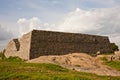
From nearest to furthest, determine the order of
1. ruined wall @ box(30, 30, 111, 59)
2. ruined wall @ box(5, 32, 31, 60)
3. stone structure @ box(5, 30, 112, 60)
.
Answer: stone structure @ box(5, 30, 112, 60), ruined wall @ box(30, 30, 111, 59), ruined wall @ box(5, 32, 31, 60)

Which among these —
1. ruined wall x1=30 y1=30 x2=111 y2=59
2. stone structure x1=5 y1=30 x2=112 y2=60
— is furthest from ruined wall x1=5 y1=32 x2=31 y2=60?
ruined wall x1=30 y1=30 x2=111 y2=59

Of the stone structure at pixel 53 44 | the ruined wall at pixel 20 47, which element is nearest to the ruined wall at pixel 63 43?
the stone structure at pixel 53 44

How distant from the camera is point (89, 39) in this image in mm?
37781

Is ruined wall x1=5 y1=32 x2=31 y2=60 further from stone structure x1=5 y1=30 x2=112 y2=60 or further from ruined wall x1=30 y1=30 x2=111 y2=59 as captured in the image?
ruined wall x1=30 y1=30 x2=111 y2=59

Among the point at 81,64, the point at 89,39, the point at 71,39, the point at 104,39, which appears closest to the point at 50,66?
the point at 81,64

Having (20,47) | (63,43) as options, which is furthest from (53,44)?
(20,47)

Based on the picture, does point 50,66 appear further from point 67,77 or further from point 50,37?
point 50,37

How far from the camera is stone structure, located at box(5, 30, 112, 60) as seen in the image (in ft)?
106

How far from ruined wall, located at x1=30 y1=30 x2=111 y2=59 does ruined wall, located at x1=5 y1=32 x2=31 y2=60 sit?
0.87 meters

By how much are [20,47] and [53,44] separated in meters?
4.82

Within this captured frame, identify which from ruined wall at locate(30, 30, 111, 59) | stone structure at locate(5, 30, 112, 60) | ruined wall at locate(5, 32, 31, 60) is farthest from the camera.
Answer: ruined wall at locate(5, 32, 31, 60)

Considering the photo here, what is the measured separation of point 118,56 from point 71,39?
6598 mm

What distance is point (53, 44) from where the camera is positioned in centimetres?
3366

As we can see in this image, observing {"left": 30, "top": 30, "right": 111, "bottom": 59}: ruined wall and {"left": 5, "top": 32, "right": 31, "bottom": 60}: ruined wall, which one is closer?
{"left": 30, "top": 30, "right": 111, "bottom": 59}: ruined wall
